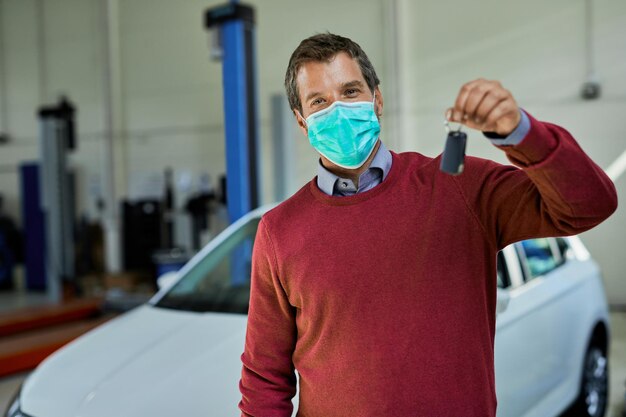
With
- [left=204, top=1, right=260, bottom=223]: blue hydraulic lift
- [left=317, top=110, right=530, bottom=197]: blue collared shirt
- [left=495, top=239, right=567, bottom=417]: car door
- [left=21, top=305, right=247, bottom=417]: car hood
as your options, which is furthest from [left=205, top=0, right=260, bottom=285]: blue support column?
[left=317, top=110, right=530, bottom=197]: blue collared shirt

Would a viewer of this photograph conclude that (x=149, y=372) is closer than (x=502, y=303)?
Yes

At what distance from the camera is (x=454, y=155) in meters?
0.98

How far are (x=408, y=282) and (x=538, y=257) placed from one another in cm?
201

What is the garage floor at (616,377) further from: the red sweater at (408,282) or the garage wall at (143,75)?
the garage wall at (143,75)

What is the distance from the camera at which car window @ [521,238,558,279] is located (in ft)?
9.29

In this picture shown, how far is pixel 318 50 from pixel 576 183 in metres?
0.53

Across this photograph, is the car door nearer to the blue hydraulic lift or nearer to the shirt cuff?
the shirt cuff

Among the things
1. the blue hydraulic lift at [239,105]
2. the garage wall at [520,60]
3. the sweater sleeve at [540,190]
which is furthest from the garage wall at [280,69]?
the sweater sleeve at [540,190]

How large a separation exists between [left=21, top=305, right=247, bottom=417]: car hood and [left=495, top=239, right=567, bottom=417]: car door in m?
1.00

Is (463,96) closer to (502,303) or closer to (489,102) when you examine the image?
(489,102)

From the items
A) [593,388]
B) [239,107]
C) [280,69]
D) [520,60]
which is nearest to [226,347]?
[593,388]

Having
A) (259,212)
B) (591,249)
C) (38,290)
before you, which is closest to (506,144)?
(259,212)

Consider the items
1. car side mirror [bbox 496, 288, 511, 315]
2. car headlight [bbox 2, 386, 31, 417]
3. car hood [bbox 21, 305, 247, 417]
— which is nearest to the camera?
car hood [bbox 21, 305, 247, 417]

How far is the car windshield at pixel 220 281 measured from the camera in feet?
8.38
